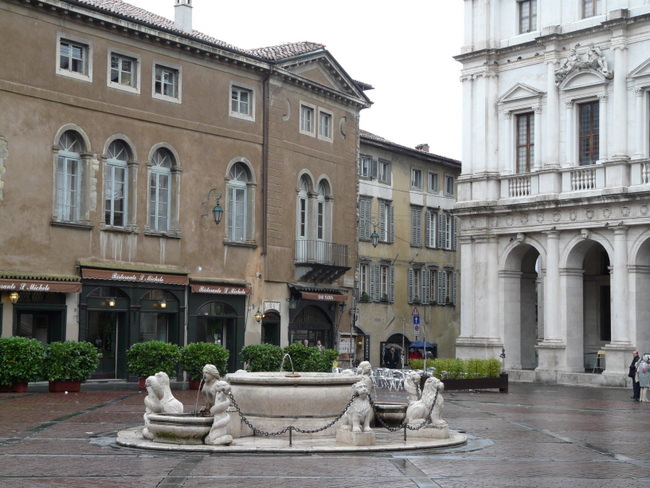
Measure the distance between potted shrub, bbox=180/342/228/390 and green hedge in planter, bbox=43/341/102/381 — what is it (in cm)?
331

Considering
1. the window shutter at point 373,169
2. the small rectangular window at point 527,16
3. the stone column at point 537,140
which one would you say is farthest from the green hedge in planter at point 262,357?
the window shutter at point 373,169

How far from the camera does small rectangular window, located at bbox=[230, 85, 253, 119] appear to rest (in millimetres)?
40781

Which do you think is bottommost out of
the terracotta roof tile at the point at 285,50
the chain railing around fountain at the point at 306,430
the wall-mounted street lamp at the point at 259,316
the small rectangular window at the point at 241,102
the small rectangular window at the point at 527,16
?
the chain railing around fountain at the point at 306,430

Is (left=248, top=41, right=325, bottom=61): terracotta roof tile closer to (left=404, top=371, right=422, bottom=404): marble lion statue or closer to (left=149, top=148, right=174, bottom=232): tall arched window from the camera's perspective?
(left=149, top=148, right=174, bottom=232): tall arched window

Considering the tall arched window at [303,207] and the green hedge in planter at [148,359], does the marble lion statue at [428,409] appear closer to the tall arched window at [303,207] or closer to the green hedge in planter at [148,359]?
the green hedge in planter at [148,359]

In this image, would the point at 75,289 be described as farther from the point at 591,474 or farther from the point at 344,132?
the point at 591,474

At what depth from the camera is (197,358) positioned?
3312 cm

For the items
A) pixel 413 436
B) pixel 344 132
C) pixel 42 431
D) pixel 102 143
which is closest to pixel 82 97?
pixel 102 143

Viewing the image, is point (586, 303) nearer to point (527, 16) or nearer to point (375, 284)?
point (375, 284)

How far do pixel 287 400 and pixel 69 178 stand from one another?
59.5ft

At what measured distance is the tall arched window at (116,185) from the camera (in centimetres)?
3600

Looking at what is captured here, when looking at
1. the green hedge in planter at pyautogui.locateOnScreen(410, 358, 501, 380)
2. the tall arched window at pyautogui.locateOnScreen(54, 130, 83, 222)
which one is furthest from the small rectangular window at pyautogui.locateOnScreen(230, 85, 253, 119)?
the green hedge in planter at pyautogui.locateOnScreen(410, 358, 501, 380)

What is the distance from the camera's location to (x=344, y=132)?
153 ft

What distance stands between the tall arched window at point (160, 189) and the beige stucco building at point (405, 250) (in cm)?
1554
